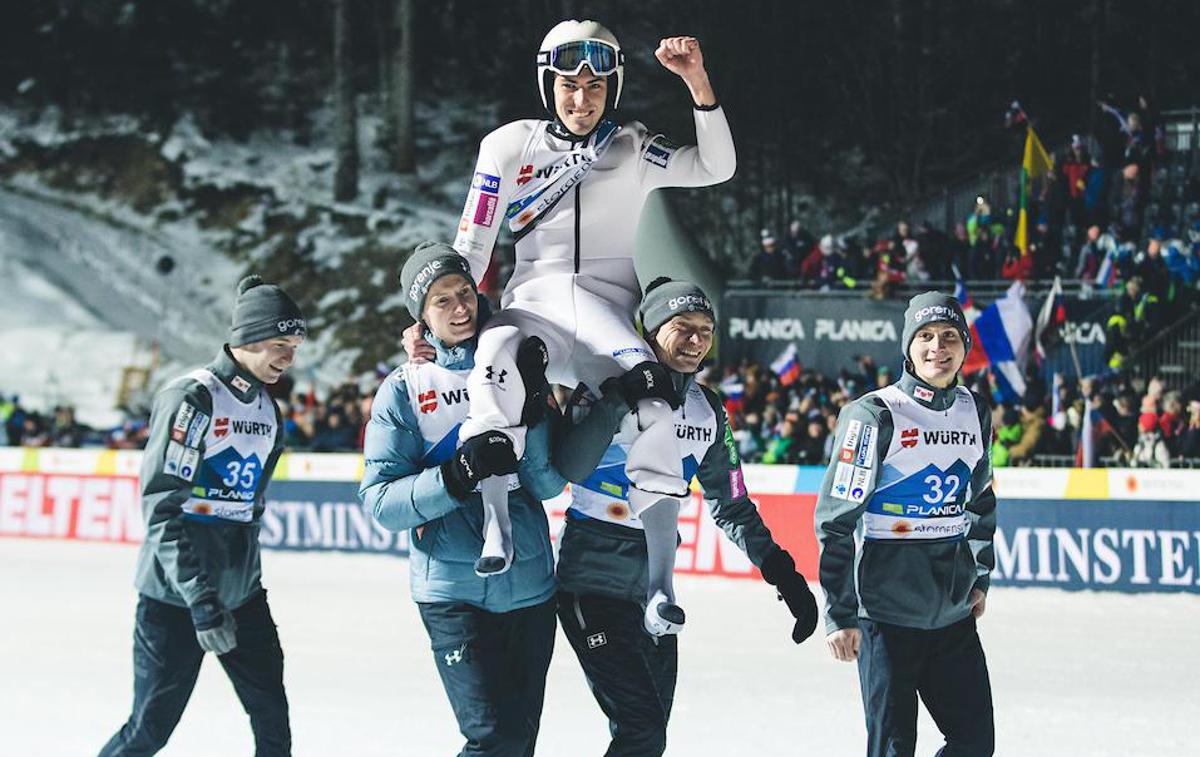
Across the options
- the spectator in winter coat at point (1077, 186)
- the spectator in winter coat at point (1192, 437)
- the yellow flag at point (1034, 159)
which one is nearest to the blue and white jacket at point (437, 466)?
the spectator in winter coat at point (1192, 437)

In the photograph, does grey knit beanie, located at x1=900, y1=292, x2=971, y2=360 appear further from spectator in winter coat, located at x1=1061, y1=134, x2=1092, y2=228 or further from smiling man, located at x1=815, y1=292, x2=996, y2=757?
spectator in winter coat, located at x1=1061, y1=134, x2=1092, y2=228

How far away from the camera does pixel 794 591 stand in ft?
17.7

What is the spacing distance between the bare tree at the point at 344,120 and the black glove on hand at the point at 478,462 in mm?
26375

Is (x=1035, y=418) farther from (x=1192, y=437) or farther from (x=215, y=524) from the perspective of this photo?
(x=215, y=524)

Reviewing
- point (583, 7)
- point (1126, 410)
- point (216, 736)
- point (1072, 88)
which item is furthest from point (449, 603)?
point (583, 7)

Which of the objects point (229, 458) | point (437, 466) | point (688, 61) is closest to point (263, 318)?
point (229, 458)

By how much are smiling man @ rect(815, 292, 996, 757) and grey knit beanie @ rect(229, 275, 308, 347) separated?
2.02 m

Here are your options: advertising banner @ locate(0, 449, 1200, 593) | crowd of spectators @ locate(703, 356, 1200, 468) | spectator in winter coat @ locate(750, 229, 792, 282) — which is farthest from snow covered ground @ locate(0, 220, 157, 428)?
crowd of spectators @ locate(703, 356, 1200, 468)

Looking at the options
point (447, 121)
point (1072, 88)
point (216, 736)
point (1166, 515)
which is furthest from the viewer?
point (447, 121)

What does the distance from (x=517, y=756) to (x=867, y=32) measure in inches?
862

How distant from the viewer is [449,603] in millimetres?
4969

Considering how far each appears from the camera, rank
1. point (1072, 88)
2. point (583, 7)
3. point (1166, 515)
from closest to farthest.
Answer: point (1166, 515) → point (1072, 88) → point (583, 7)

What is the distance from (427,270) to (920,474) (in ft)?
5.73

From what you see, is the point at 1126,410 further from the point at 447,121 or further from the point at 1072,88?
the point at 447,121
